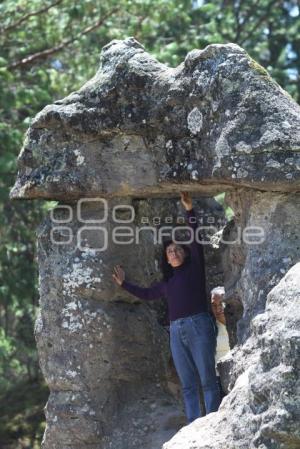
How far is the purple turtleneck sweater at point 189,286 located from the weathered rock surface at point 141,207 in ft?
0.78

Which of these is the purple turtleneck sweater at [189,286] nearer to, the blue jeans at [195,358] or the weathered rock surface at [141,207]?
the blue jeans at [195,358]

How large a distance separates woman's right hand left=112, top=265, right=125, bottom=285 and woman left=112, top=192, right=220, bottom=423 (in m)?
0.47

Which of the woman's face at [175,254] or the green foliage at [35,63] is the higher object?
the green foliage at [35,63]

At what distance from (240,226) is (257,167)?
81cm

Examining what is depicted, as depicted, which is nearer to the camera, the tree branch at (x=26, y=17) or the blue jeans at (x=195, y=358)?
the blue jeans at (x=195, y=358)

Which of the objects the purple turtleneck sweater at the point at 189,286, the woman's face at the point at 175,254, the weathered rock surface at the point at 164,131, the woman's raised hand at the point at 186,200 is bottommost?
the purple turtleneck sweater at the point at 189,286

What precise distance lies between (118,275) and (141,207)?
0.65m

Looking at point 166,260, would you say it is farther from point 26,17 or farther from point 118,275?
point 26,17

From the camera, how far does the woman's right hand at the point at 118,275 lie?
27.6ft

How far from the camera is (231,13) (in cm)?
1944

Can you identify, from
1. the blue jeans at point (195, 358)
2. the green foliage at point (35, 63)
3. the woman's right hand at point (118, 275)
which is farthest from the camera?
the green foliage at point (35, 63)

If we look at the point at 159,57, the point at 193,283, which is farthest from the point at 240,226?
the point at 159,57

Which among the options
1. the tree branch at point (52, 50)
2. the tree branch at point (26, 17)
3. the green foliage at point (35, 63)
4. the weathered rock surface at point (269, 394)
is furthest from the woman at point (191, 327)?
the tree branch at point (52, 50)

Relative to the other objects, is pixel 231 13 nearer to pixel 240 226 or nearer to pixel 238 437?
pixel 240 226
